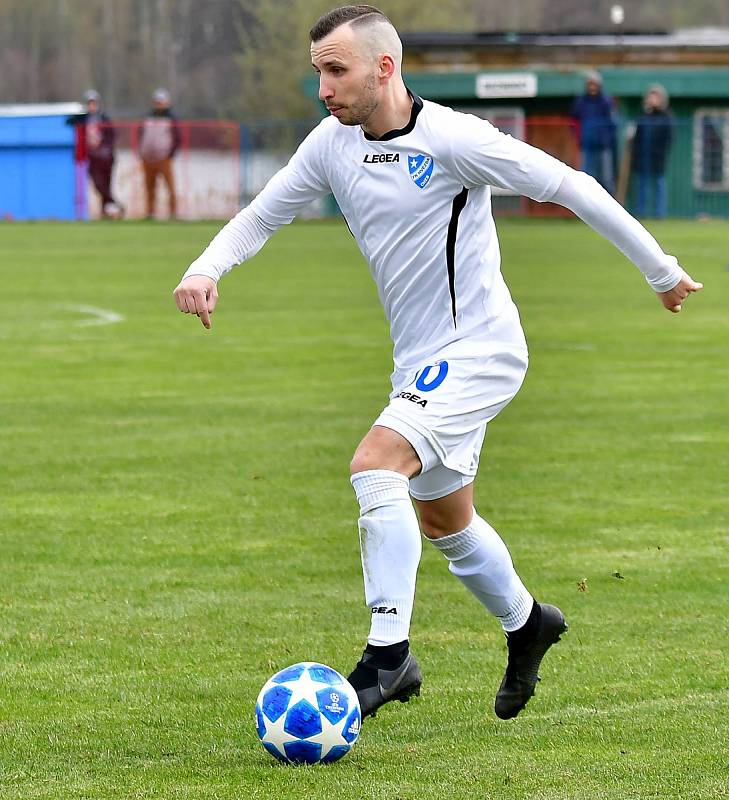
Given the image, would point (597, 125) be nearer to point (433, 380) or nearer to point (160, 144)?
point (160, 144)

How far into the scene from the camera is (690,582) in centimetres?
716

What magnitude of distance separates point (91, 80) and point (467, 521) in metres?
79.7

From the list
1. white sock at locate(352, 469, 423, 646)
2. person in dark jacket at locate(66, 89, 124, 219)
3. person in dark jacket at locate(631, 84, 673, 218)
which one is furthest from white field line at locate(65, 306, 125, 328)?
person in dark jacket at locate(631, 84, 673, 218)

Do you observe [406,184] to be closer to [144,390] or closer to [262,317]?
[144,390]

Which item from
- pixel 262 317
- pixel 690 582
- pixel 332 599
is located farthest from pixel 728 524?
pixel 262 317

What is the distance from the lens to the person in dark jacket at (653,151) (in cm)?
3678

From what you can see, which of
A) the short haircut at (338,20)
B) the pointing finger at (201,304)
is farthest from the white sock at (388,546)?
the short haircut at (338,20)

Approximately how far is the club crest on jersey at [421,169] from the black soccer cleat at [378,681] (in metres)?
1.40

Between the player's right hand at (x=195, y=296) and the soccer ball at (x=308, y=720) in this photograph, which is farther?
the player's right hand at (x=195, y=296)

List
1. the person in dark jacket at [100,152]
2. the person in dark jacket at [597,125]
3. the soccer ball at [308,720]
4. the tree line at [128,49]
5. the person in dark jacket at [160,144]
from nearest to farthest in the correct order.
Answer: the soccer ball at [308,720], the person in dark jacket at [597,125], the person in dark jacket at [100,152], the person in dark jacket at [160,144], the tree line at [128,49]

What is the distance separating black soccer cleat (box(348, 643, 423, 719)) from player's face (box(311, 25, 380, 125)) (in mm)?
1600

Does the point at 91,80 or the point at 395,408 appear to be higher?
the point at 395,408

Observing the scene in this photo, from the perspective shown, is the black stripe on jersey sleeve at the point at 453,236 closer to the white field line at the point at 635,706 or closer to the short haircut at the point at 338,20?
the short haircut at the point at 338,20

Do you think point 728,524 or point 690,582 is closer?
point 690,582
